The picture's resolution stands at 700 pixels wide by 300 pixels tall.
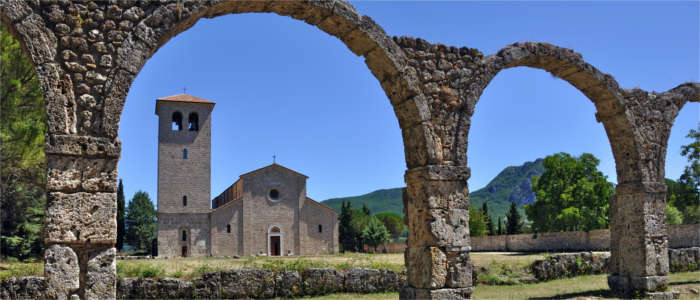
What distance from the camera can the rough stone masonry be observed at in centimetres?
602

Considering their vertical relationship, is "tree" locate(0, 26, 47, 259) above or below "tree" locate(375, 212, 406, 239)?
above

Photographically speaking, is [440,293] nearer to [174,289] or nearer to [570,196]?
[174,289]

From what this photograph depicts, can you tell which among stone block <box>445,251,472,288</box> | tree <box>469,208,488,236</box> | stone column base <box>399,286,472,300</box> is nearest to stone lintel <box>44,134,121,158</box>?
stone column base <box>399,286,472,300</box>

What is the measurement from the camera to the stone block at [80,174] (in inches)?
235

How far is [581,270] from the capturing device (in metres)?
15.3

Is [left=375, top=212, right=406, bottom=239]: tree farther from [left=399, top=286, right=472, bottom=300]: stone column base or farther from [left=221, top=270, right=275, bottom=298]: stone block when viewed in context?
[left=399, top=286, right=472, bottom=300]: stone column base

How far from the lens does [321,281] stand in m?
11.5

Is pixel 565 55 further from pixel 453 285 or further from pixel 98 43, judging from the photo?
pixel 98 43

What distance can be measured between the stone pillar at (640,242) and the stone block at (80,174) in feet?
31.3

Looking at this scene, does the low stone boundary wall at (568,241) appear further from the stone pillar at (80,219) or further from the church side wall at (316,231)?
the stone pillar at (80,219)

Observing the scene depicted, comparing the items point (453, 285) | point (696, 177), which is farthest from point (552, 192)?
point (453, 285)

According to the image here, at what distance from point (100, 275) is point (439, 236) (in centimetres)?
457

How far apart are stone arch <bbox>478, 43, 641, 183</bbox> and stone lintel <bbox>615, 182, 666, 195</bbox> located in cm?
14

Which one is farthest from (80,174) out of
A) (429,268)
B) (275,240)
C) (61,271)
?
(275,240)
